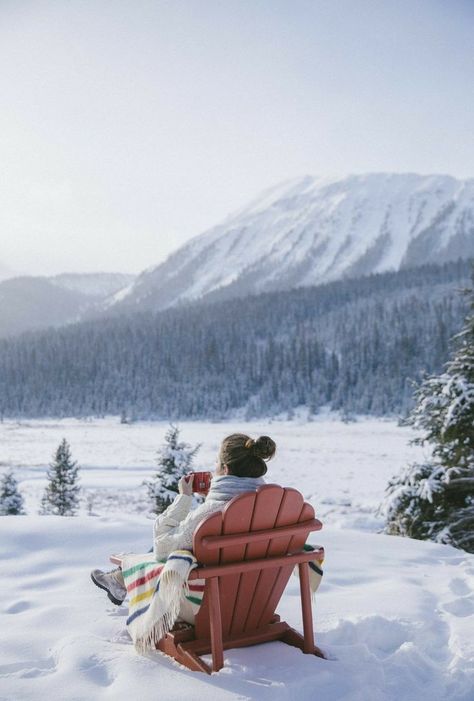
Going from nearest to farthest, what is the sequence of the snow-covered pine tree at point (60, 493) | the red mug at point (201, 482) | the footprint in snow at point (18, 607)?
the red mug at point (201, 482) < the footprint in snow at point (18, 607) < the snow-covered pine tree at point (60, 493)

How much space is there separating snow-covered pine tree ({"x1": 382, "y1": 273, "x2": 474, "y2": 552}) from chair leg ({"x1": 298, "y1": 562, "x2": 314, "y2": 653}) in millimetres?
5231

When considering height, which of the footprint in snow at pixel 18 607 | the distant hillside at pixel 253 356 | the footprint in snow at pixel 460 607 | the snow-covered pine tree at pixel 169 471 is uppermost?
the distant hillside at pixel 253 356

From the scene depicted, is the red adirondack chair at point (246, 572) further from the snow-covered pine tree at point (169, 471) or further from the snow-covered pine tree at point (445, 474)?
the snow-covered pine tree at point (169, 471)

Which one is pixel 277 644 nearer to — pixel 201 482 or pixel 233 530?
pixel 233 530

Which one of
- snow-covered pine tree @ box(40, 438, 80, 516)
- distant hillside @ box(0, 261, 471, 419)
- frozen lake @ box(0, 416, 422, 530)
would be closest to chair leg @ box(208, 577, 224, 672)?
frozen lake @ box(0, 416, 422, 530)

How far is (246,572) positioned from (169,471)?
1310cm

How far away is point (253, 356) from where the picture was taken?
102875 mm

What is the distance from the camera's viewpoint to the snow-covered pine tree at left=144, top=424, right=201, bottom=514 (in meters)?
15.8

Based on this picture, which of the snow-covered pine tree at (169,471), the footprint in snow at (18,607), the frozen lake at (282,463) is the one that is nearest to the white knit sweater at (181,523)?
the footprint in snow at (18,607)

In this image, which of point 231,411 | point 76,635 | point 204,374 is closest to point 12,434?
point 231,411

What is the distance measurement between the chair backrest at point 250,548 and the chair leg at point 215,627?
97 millimetres

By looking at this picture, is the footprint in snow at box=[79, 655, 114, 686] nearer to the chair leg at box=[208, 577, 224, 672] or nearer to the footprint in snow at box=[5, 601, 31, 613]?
the chair leg at box=[208, 577, 224, 672]

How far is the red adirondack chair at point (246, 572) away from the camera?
3211 mm

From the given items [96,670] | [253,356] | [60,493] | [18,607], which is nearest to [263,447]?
[96,670]
